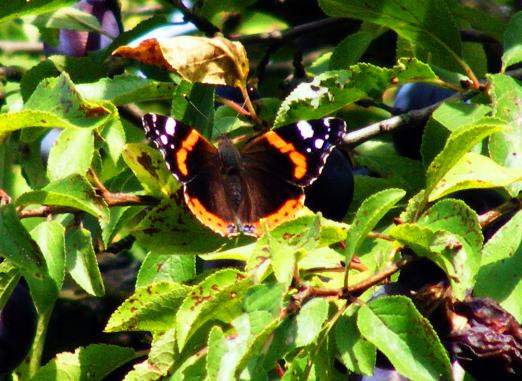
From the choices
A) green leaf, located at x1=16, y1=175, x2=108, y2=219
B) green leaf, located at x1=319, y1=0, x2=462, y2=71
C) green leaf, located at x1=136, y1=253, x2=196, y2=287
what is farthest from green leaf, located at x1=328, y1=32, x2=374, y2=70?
green leaf, located at x1=16, y1=175, x2=108, y2=219

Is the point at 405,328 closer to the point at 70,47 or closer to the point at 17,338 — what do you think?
the point at 17,338

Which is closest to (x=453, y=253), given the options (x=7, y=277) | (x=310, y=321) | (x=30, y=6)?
(x=310, y=321)

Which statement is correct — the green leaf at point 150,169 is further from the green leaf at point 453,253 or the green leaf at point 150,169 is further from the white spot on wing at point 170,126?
the green leaf at point 453,253

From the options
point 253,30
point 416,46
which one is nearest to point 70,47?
point 253,30

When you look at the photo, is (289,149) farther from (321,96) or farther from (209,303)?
(209,303)

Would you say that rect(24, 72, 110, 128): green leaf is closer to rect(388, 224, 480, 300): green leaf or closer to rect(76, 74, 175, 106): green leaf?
rect(76, 74, 175, 106): green leaf

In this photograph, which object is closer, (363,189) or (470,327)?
(470,327)
